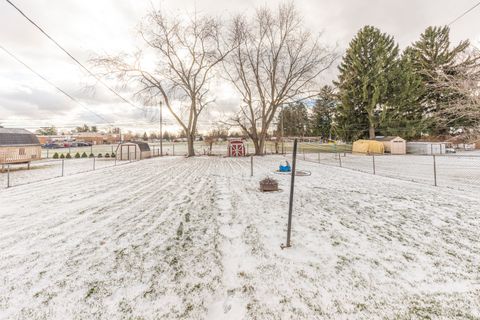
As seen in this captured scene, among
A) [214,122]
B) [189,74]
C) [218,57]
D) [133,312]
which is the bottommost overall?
[133,312]

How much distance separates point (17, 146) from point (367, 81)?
42123 mm

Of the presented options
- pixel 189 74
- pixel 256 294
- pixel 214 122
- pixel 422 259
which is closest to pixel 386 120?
pixel 214 122

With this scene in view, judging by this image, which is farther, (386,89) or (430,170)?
(386,89)

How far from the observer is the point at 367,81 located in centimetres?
2847

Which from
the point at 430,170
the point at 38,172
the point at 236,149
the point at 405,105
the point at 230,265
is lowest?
the point at 230,265

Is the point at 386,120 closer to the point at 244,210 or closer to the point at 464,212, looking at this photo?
the point at 464,212

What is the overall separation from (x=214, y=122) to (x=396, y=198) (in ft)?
74.4

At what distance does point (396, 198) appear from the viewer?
599 centimetres

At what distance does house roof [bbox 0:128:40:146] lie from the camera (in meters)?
16.7

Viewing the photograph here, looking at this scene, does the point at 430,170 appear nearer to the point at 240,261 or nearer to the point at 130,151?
the point at 240,261

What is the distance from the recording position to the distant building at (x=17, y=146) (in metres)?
16.4

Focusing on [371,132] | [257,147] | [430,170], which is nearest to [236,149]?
[257,147]

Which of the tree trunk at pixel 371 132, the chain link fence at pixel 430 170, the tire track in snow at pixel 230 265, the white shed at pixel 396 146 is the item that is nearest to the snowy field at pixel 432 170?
the chain link fence at pixel 430 170

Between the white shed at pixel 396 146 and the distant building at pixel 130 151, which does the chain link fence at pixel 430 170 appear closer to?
the white shed at pixel 396 146
